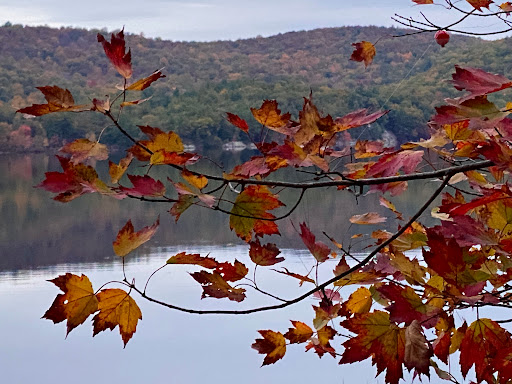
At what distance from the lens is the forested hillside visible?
1075 inches

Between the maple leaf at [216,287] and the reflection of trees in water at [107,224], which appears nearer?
the maple leaf at [216,287]

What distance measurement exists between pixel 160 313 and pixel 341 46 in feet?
109

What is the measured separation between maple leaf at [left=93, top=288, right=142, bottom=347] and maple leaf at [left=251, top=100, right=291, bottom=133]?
0.24 metres

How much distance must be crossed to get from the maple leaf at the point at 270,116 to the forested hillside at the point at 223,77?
1655 cm

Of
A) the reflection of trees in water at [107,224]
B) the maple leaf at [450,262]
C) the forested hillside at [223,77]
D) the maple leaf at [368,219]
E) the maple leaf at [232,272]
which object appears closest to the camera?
the maple leaf at [450,262]

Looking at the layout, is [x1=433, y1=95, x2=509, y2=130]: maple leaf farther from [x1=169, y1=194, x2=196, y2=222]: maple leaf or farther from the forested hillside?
the forested hillside

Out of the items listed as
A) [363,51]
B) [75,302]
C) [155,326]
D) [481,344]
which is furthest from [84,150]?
[155,326]

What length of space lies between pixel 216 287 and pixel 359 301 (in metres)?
→ 0.36

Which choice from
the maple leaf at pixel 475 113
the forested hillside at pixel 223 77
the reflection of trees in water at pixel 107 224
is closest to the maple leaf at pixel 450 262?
the maple leaf at pixel 475 113

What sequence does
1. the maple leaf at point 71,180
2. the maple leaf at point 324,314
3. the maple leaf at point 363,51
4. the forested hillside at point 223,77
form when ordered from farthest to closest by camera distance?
the forested hillside at point 223,77 < the maple leaf at point 363,51 < the maple leaf at point 324,314 < the maple leaf at point 71,180

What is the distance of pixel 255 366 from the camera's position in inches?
199

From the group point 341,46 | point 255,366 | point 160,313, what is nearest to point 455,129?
point 255,366

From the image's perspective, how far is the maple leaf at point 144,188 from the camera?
71 cm

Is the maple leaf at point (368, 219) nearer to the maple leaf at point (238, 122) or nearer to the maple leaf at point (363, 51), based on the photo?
the maple leaf at point (363, 51)
